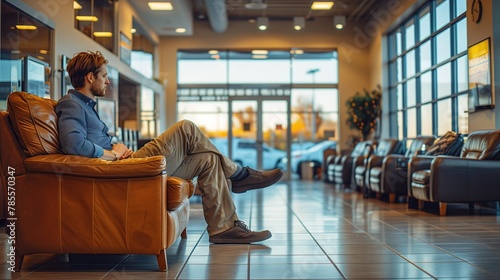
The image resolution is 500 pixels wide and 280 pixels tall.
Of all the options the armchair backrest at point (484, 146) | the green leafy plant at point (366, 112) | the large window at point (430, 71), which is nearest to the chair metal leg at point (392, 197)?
the armchair backrest at point (484, 146)

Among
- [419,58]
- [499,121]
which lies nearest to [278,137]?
[419,58]

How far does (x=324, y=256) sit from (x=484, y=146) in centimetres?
332

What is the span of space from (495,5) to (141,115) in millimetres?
7020

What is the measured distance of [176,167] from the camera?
3480 mm

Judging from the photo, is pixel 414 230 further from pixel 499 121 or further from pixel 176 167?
pixel 499 121

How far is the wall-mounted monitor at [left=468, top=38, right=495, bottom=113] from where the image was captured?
265 inches

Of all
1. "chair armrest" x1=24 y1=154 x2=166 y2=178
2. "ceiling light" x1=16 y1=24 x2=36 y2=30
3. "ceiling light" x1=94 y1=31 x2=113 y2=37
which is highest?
"ceiling light" x1=94 y1=31 x2=113 y2=37

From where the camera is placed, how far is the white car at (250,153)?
13484mm

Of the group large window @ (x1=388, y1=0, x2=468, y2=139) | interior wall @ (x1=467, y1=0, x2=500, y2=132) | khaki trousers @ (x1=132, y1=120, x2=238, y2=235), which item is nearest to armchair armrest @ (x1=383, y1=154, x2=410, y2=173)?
interior wall @ (x1=467, y1=0, x2=500, y2=132)

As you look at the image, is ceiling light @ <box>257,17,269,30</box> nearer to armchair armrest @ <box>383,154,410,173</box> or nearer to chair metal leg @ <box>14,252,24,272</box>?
armchair armrest @ <box>383,154,410,173</box>

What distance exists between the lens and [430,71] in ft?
31.2

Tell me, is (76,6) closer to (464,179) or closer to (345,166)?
(345,166)

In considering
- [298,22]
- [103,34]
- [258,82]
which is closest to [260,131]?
[258,82]

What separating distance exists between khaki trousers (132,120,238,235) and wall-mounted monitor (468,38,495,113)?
4383 mm
